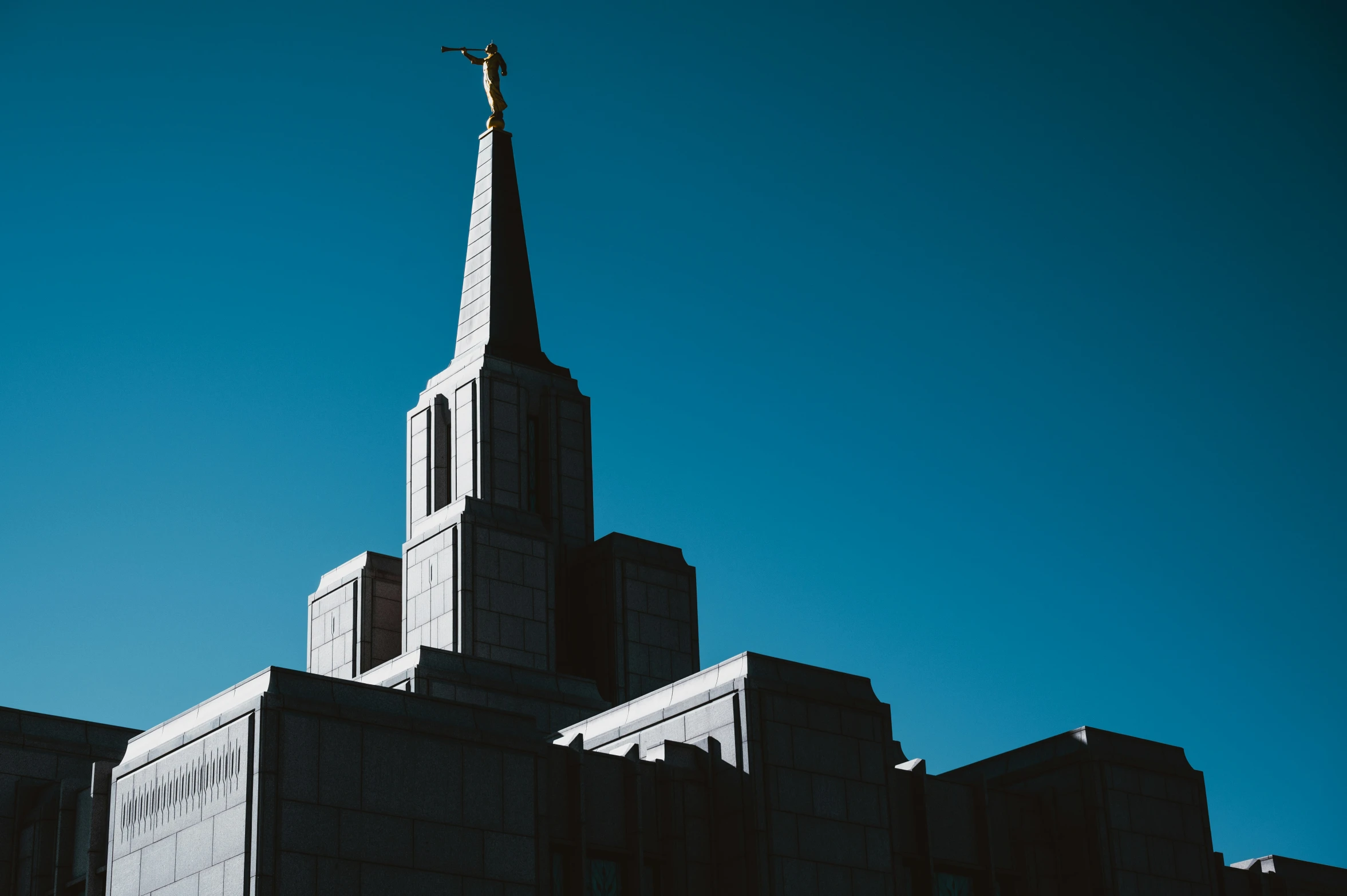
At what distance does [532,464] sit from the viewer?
40094 mm

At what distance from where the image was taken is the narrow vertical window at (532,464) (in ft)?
130

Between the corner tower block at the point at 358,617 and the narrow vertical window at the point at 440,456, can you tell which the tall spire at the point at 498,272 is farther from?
the corner tower block at the point at 358,617

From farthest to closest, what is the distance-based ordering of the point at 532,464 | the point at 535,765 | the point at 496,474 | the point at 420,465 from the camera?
the point at 420,465, the point at 532,464, the point at 496,474, the point at 535,765

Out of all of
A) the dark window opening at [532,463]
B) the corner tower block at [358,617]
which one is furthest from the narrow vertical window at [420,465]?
the dark window opening at [532,463]

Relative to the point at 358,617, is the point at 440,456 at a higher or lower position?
higher

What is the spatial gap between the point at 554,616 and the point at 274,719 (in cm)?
1653

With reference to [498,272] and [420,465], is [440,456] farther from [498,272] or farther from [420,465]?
[498,272]

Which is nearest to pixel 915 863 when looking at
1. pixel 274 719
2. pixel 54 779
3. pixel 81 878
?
pixel 274 719

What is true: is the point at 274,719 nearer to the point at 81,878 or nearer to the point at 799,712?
the point at 81,878

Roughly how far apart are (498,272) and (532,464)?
5724mm

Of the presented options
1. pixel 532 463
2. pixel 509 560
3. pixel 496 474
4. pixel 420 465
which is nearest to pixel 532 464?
pixel 532 463

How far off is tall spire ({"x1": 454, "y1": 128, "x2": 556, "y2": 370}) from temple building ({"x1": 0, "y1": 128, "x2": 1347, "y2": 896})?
15 centimetres

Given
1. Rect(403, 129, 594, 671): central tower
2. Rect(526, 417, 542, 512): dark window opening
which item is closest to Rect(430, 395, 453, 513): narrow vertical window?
Rect(403, 129, 594, 671): central tower

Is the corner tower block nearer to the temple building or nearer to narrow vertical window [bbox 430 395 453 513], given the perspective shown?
the temple building
